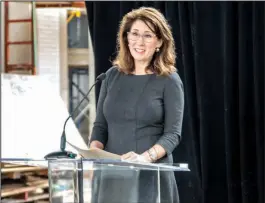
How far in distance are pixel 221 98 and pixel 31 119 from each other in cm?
118

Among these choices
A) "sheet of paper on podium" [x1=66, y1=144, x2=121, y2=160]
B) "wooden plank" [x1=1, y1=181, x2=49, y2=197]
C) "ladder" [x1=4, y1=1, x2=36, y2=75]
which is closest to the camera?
"sheet of paper on podium" [x1=66, y1=144, x2=121, y2=160]

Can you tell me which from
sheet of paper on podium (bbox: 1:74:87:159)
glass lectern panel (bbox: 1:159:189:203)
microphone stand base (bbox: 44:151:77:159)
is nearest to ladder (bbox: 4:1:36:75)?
sheet of paper on podium (bbox: 1:74:87:159)

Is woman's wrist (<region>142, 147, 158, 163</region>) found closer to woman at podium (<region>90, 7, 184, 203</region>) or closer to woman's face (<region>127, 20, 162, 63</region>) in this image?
woman at podium (<region>90, 7, 184, 203</region>)

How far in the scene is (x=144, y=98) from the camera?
5.99 ft

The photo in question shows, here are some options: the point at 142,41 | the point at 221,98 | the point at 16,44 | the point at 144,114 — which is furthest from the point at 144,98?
the point at 16,44

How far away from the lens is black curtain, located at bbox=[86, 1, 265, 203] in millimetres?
2443

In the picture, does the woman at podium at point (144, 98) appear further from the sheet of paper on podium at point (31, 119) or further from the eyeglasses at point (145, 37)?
the sheet of paper on podium at point (31, 119)

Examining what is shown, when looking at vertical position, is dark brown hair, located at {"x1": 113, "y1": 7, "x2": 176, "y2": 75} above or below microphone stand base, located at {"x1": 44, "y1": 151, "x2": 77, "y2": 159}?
above

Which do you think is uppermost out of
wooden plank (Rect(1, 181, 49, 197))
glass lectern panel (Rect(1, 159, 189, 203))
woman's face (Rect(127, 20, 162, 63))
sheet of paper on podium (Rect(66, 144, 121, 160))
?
woman's face (Rect(127, 20, 162, 63))

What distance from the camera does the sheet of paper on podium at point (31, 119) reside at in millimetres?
2975

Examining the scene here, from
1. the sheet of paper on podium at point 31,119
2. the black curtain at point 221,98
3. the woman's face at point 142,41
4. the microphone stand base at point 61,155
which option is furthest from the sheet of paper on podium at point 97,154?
the sheet of paper on podium at point 31,119

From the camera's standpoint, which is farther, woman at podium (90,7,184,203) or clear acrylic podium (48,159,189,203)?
woman at podium (90,7,184,203)

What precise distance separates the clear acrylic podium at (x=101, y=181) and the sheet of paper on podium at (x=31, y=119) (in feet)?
4.97

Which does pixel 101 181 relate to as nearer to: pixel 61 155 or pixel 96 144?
pixel 61 155
